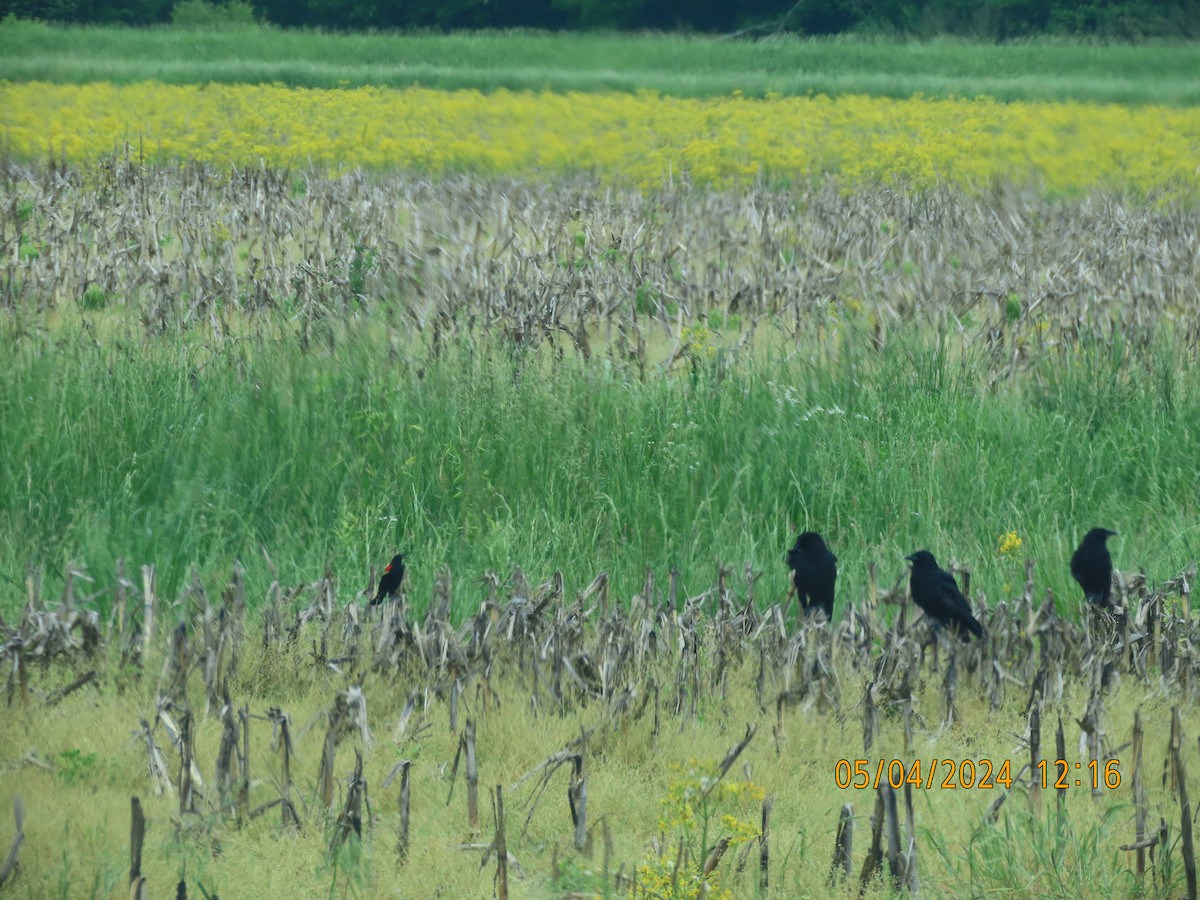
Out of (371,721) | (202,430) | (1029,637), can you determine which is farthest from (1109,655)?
(202,430)

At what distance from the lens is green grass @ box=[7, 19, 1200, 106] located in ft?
85.4

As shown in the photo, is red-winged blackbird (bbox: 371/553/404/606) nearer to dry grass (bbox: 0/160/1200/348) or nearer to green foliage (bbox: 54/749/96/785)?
green foliage (bbox: 54/749/96/785)

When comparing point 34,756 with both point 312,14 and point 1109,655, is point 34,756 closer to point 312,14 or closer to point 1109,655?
point 1109,655

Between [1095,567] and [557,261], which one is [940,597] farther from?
[557,261]

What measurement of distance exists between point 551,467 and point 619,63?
2717 centimetres

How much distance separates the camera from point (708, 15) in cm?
3819

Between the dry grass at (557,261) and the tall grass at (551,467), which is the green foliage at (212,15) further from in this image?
the tall grass at (551,467)

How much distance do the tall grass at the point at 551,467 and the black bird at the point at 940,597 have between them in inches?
26.1

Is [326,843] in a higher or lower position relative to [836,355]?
lower

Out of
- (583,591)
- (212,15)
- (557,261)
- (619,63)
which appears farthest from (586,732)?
(212,15)

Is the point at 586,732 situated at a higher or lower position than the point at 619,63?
lower

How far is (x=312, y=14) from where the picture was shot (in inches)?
1521

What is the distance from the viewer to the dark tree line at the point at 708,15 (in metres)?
35.5

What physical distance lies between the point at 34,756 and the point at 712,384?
3.54 meters
